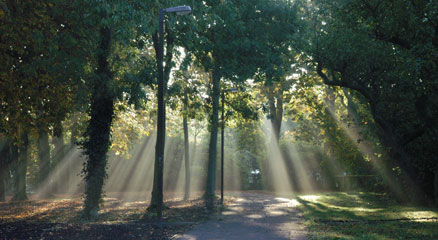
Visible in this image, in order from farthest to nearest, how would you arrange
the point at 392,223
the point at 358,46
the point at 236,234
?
the point at 358,46
the point at 392,223
the point at 236,234

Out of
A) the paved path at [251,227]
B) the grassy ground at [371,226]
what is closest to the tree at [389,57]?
the grassy ground at [371,226]

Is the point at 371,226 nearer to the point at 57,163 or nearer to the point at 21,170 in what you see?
the point at 21,170

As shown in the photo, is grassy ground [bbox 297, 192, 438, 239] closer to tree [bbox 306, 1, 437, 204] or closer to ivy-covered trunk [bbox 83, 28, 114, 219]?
tree [bbox 306, 1, 437, 204]

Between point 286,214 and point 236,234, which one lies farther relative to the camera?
point 286,214

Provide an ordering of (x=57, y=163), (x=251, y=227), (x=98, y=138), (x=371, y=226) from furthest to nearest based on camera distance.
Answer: (x=57, y=163)
(x=98, y=138)
(x=251, y=227)
(x=371, y=226)

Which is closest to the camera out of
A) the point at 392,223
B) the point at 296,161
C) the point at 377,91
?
the point at 392,223

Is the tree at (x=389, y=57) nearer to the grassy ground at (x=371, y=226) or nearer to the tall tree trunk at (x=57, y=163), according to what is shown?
the grassy ground at (x=371, y=226)

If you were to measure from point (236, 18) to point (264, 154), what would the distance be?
25.9m

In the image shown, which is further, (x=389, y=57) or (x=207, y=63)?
(x=207, y=63)

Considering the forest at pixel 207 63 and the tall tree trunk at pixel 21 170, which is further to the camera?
the tall tree trunk at pixel 21 170

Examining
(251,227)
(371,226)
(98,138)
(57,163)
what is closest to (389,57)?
(371,226)

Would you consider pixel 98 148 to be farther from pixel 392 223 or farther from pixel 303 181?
pixel 303 181

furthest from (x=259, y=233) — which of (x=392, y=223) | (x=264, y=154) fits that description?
(x=264, y=154)

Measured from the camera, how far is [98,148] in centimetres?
1900
